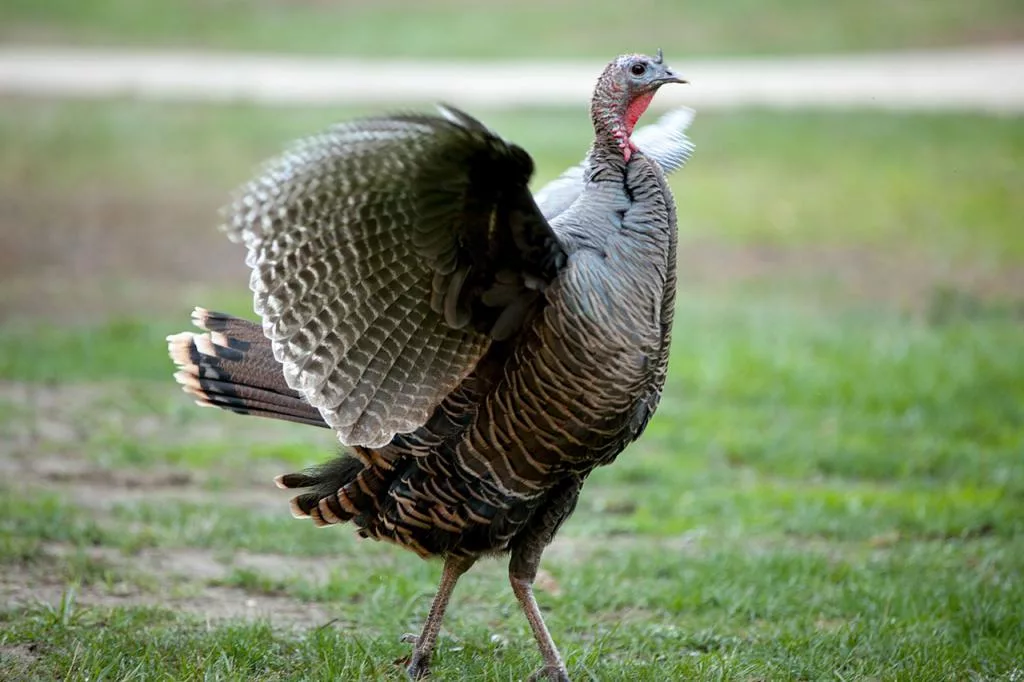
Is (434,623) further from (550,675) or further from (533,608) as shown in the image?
(550,675)

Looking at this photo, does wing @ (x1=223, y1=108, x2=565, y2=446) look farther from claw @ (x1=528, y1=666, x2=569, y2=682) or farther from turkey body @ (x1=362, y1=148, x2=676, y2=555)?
claw @ (x1=528, y1=666, x2=569, y2=682)

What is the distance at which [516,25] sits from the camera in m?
22.7

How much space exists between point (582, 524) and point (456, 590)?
3.63ft

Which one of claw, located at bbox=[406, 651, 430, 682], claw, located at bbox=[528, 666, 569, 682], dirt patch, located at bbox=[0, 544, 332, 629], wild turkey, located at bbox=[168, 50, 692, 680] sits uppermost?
wild turkey, located at bbox=[168, 50, 692, 680]

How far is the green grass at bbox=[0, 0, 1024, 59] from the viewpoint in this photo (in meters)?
21.1

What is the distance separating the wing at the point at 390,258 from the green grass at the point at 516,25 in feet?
53.4

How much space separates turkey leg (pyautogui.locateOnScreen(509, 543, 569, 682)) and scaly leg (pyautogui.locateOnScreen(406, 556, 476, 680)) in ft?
0.56

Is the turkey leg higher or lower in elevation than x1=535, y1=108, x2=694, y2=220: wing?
lower

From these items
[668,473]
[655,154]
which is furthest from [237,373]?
[668,473]

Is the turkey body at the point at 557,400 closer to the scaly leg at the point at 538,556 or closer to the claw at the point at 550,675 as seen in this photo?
the scaly leg at the point at 538,556

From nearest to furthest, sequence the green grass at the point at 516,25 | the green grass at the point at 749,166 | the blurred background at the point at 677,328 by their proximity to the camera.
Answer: the blurred background at the point at 677,328 → the green grass at the point at 749,166 → the green grass at the point at 516,25

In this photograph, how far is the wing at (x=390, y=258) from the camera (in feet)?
13.3

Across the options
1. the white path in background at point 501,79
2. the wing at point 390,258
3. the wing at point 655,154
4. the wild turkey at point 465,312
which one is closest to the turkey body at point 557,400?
the wild turkey at point 465,312

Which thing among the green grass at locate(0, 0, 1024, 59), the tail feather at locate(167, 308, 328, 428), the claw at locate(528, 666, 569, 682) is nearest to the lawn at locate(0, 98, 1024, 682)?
the claw at locate(528, 666, 569, 682)
